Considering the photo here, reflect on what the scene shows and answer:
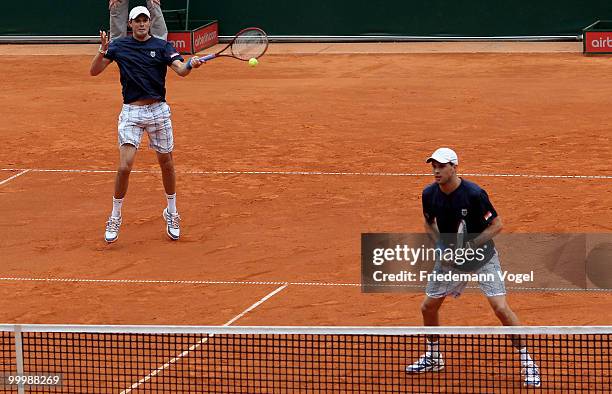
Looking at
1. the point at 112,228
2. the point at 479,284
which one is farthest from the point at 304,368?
the point at 112,228

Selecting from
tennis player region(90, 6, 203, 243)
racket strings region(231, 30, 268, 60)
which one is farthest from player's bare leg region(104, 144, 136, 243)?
racket strings region(231, 30, 268, 60)

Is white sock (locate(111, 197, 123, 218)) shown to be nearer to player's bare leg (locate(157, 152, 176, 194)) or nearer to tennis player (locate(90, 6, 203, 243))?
tennis player (locate(90, 6, 203, 243))

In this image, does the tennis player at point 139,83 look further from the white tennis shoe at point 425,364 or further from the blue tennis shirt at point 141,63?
the white tennis shoe at point 425,364

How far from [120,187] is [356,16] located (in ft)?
49.3

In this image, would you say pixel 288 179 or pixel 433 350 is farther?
pixel 288 179

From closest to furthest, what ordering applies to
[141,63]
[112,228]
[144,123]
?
[141,63]
[144,123]
[112,228]

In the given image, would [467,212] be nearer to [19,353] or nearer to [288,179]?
[19,353]

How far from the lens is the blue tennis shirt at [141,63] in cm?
1200

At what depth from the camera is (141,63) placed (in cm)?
1199

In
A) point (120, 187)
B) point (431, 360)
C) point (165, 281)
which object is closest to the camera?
point (431, 360)

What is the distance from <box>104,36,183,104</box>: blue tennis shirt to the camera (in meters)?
12.0

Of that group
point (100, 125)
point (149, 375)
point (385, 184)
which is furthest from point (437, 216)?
point (100, 125)

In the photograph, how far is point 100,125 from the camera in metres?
18.7

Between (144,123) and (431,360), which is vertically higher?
(144,123)
